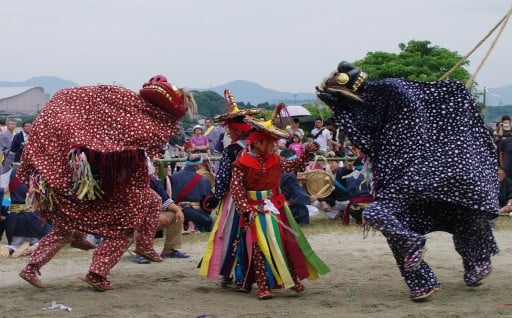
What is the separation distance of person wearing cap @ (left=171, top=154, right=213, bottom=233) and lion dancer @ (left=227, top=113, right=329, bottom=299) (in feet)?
14.3

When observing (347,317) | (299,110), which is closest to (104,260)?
(347,317)

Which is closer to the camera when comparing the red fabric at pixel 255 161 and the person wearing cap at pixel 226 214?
the red fabric at pixel 255 161

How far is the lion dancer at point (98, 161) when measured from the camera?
791cm

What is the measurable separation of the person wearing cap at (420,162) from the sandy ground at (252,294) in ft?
1.12

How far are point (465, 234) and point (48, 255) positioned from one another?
3.80m

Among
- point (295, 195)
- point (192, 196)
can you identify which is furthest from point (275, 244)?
point (295, 195)

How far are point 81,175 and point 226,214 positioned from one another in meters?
1.40

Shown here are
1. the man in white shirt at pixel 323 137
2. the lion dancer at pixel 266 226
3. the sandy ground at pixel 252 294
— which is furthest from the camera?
the man in white shirt at pixel 323 137

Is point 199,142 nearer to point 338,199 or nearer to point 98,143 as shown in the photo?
point 338,199

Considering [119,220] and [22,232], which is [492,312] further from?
[22,232]

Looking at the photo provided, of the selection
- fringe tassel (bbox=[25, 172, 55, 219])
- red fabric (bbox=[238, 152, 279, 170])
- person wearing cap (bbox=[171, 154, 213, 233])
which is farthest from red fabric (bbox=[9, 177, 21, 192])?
red fabric (bbox=[238, 152, 279, 170])

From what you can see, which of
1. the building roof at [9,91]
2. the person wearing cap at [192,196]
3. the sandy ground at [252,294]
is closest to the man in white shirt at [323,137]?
the person wearing cap at [192,196]

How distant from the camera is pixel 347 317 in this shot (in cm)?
698

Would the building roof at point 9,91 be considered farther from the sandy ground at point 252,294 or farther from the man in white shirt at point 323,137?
the sandy ground at point 252,294
